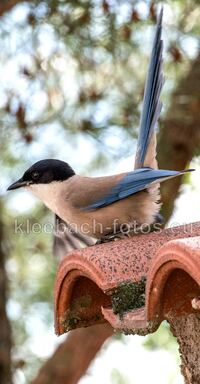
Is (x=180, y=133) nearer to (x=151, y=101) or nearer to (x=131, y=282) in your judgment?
(x=151, y=101)

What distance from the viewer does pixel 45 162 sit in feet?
13.4

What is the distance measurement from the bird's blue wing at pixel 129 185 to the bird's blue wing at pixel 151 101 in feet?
0.64

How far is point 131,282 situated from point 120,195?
3.99ft

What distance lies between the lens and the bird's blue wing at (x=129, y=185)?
349 centimetres

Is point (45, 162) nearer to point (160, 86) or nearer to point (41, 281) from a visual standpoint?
point (160, 86)

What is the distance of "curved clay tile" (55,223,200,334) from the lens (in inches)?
82.5

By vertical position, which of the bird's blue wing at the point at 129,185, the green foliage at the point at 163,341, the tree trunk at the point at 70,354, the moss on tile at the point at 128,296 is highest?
the moss on tile at the point at 128,296

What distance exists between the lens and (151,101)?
3.86 metres

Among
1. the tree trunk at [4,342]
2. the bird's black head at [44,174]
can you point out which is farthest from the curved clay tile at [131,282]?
the tree trunk at [4,342]

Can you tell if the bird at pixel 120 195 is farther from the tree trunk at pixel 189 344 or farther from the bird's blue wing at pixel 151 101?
the tree trunk at pixel 189 344

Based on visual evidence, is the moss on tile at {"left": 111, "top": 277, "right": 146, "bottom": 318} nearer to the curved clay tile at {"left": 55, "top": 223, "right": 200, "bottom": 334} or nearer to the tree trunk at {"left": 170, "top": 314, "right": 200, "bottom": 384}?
the curved clay tile at {"left": 55, "top": 223, "right": 200, "bottom": 334}

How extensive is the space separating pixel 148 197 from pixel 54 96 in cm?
172

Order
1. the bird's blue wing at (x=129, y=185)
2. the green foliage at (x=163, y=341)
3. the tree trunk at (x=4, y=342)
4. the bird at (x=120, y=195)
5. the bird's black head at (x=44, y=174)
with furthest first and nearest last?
the green foliage at (x=163, y=341) < the tree trunk at (x=4, y=342) < the bird's black head at (x=44, y=174) < the bird at (x=120, y=195) < the bird's blue wing at (x=129, y=185)

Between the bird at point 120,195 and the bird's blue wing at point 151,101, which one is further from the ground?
the bird's blue wing at point 151,101
